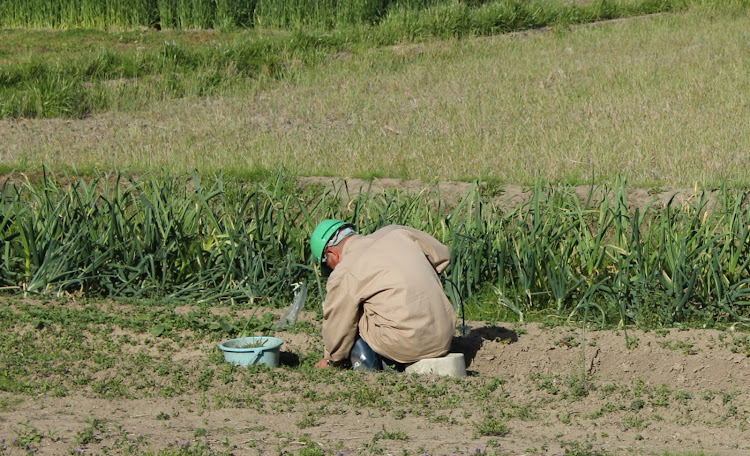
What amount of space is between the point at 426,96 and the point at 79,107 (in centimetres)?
397

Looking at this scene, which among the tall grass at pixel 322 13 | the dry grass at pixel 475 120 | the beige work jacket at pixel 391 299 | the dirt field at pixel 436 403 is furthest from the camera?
the tall grass at pixel 322 13

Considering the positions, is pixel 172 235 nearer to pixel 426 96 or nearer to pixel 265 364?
pixel 265 364

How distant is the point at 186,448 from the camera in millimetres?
3893

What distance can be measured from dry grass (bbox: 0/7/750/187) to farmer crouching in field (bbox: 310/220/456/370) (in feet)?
9.79

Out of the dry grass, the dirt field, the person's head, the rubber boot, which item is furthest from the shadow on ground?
the dry grass

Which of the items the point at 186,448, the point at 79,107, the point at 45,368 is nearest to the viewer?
the point at 186,448

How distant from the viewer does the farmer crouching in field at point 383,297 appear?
16.6ft

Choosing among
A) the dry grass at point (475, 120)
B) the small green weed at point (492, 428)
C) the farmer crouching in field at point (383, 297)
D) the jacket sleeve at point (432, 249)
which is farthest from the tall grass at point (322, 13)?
the small green weed at point (492, 428)

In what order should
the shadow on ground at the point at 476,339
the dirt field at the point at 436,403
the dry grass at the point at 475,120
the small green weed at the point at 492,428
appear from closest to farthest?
the dirt field at the point at 436,403, the small green weed at the point at 492,428, the shadow on ground at the point at 476,339, the dry grass at the point at 475,120

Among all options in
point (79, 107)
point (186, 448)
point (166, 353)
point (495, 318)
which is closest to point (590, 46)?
point (79, 107)

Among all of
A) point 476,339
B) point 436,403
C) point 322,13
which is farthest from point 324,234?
point 322,13

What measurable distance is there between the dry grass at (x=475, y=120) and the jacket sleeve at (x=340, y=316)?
3180 millimetres

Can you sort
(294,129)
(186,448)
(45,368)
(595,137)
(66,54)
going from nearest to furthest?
(186,448) < (45,368) < (595,137) < (294,129) < (66,54)

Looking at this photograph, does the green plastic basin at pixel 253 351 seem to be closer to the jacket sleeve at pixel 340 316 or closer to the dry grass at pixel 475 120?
the jacket sleeve at pixel 340 316
